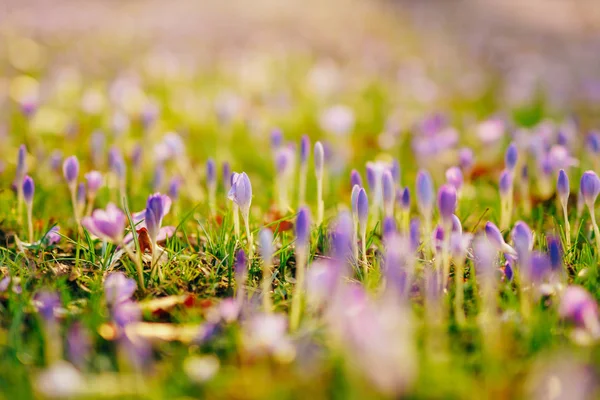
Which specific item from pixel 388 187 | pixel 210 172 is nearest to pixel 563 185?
pixel 388 187

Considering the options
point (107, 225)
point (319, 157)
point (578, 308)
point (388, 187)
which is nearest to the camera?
point (578, 308)

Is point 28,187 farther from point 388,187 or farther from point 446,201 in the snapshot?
point 446,201

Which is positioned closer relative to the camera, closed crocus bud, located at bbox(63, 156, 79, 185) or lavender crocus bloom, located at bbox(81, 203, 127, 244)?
lavender crocus bloom, located at bbox(81, 203, 127, 244)

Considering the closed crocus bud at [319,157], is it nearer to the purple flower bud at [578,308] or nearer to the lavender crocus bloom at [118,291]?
the lavender crocus bloom at [118,291]

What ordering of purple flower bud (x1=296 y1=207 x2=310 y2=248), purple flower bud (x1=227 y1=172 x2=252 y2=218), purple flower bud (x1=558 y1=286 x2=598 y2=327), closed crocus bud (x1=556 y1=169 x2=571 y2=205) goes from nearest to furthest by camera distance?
1. purple flower bud (x1=558 y1=286 x2=598 y2=327)
2. purple flower bud (x1=296 y1=207 x2=310 y2=248)
3. purple flower bud (x1=227 y1=172 x2=252 y2=218)
4. closed crocus bud (x1=556 y1=169 x2=571 y2=205)

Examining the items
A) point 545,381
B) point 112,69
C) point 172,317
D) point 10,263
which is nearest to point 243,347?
point 172,317

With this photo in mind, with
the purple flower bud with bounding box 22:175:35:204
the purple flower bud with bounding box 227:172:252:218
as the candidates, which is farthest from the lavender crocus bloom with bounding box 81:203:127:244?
the purple flower bud with bounding box 22:175:35:204

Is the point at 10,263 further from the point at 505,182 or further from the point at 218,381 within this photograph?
the point at 505,182

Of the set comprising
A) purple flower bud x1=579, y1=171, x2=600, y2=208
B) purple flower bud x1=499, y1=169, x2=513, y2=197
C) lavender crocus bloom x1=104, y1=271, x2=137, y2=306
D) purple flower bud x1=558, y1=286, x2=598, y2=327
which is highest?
purple flower bud x1=579, y1=171, x2=600, y2=208

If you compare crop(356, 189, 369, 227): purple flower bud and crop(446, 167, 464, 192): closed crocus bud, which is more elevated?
crop(446, 167, 464, 192): closed crocus bud

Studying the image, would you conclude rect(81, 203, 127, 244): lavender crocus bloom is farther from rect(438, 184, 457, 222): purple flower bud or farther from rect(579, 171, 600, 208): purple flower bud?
rect(579, 171, 600, 208): purple flower bud

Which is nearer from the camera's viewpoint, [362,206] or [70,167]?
[362,206]
